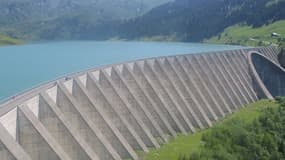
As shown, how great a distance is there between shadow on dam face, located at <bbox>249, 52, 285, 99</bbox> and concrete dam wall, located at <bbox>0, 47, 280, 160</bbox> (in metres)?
10.2

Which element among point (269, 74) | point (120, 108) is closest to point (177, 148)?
point (120, 108)

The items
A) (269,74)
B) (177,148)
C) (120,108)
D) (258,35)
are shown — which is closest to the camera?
(177,148)

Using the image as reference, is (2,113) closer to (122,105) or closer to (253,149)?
(122,105)

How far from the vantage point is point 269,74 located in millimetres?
91438

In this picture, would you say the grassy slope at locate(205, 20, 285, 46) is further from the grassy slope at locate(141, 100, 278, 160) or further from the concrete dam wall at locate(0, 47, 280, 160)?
the grassy slope at locate(141, 100, 278, 160)

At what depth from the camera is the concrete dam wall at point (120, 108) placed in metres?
29.2

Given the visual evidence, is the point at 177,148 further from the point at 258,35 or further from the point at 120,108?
the point at 258,35

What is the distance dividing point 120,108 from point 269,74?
180 feet

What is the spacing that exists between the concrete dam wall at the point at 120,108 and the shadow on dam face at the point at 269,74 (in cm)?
1016

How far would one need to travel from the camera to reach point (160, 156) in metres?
40.0

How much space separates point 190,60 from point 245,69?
23411mm

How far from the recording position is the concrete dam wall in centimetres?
2920

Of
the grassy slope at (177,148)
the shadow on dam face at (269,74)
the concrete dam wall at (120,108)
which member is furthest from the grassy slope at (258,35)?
the grassy slope at (177,148)

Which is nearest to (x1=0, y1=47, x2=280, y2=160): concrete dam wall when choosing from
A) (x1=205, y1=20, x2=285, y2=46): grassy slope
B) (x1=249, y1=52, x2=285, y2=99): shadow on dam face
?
(x1=249, y1=52, x2=285, y2=99): shadow on dam face
